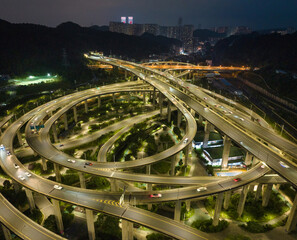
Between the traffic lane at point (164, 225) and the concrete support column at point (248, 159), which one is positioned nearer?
the traffic lane at point (164, 225)

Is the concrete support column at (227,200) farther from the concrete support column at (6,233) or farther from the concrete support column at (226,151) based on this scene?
the concrete support column at (6,233)

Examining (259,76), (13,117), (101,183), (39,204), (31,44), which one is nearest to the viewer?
(39,204)

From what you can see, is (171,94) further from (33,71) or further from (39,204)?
(33,71)

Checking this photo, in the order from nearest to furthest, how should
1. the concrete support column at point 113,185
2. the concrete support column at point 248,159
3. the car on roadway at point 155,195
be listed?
the car on roadway at point 155,195 → the concrete support column at point 113,185 → the concrete support column at point 248,159

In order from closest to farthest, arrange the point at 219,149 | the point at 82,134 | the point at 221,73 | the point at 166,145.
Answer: the point at 219,149, the point at 166,145, the point at 82,134, the point at 221,73

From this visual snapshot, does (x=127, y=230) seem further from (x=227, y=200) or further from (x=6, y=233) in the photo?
(x=227, y=200)

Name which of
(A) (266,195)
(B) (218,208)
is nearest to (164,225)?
(B) (218,208)

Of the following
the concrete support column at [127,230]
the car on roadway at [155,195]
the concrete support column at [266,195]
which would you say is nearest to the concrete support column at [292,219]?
the concrete support column at [266,195]

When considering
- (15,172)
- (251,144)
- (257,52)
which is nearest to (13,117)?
(15,172)
